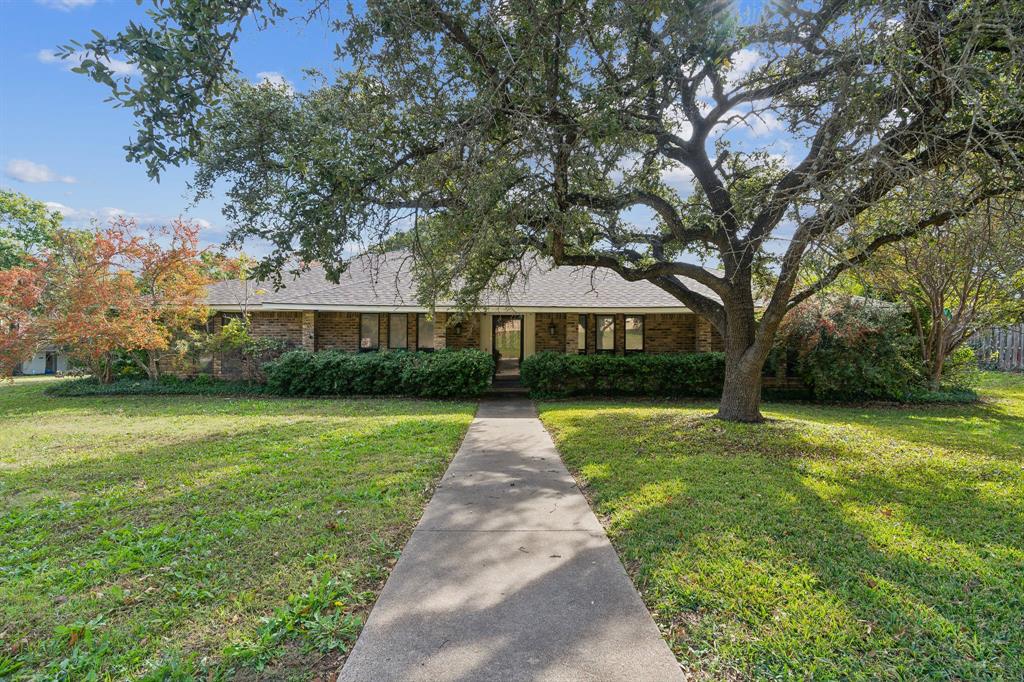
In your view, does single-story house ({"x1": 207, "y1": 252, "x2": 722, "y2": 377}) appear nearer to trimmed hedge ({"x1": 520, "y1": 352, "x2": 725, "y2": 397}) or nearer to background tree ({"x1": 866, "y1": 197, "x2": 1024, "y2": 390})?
trimmed hedge ({"x1": 520, "y1": 352, "x2": 725, "y2": 397})

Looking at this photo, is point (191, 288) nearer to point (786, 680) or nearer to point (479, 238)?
point (479, 238)

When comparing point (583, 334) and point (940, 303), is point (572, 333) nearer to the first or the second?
point (583, 334)

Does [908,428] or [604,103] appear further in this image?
[908,428]

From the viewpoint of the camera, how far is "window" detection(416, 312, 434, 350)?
16.5 meters

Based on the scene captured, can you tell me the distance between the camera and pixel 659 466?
6.31 metres

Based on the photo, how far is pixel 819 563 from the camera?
11.9 feet

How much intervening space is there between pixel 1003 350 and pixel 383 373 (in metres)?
25.8

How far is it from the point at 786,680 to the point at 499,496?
3187 mm

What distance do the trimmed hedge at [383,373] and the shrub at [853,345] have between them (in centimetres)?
797

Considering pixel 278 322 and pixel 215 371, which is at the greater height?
pixel 278 322

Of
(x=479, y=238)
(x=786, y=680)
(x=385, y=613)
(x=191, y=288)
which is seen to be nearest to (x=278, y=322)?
(x=191, y=288)

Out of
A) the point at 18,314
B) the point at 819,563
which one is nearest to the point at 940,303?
the point at 819,563

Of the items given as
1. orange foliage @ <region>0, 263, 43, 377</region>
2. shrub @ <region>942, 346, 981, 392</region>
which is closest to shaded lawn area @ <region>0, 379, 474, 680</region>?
orange foliage @ <region>0, 263, 43, 377</region>

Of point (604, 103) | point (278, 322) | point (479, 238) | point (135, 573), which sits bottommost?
point (135, 573)
